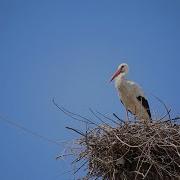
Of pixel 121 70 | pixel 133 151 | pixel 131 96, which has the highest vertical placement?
pixel 121 70

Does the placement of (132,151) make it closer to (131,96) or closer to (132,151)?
(132,151)

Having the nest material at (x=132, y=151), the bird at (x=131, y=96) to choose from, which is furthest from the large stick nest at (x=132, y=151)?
the bird at (x=131, y=96)

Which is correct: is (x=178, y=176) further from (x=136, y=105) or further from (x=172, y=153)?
(x=136, y=105)

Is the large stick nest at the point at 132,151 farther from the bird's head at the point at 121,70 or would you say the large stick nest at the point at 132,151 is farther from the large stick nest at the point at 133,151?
the bird's head at the point at 121,70

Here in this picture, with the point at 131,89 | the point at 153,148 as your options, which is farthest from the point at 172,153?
the point at 131,89

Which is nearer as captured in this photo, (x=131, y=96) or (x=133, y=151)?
(x=133, y=151)

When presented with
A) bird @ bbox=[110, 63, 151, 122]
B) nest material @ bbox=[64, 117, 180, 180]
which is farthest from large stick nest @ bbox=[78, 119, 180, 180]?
bird @ bbox=[110, 63, 151, 122]

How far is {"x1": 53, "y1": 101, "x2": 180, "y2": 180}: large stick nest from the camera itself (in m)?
6.52

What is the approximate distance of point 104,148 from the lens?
22.1 feet

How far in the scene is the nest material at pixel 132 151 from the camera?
21.4 ft

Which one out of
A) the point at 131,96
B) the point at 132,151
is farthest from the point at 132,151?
the point at 131,96

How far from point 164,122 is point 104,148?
2.78ft

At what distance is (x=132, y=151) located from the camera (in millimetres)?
6715

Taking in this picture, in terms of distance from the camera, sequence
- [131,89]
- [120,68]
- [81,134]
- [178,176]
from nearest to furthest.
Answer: [178,176]
[81,134]
[131,89]
[120,68]
